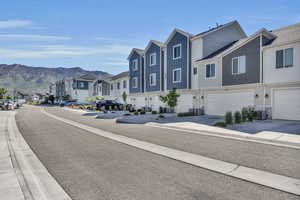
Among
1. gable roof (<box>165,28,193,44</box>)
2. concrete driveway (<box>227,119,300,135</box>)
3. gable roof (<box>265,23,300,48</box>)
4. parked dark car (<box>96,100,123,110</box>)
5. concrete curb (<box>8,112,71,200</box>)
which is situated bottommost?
concrete curb (<box>8,112,71,200</box>)

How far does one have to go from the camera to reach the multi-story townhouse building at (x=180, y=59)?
21625 millimetres

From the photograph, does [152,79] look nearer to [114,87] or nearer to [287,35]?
[114,87]

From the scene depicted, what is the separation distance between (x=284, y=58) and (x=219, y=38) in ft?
29.3

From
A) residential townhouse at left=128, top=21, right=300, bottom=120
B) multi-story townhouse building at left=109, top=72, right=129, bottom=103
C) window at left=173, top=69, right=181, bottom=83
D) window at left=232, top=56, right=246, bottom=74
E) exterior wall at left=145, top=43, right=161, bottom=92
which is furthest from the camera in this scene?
multi-story townhouse building at left=109, top=72, right=129, bottom=103

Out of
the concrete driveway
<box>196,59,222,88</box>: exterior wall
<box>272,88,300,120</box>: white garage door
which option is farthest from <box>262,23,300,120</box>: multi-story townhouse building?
<box>196,59,222,88</box>: exterior wall

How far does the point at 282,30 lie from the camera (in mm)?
18250

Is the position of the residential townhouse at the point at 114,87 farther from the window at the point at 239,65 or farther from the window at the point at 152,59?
the window at the point at 239,65

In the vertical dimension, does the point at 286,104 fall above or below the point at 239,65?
below

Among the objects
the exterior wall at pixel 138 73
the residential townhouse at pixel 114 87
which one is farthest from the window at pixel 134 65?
the residential townhouse at pixel 114 87

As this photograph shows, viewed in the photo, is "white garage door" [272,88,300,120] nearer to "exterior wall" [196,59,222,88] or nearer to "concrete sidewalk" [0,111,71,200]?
"exterior wall" [196,59,222,88]

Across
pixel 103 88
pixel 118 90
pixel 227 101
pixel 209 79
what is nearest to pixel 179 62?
pixel 209 79

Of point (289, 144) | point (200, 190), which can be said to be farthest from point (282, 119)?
point (200, 190)

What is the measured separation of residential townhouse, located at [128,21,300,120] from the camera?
14.7m

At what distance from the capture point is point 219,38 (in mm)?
22281
